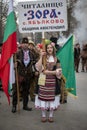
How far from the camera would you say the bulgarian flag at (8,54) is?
8.65m

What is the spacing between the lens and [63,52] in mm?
9859

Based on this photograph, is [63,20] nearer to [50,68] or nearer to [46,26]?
[46,26]

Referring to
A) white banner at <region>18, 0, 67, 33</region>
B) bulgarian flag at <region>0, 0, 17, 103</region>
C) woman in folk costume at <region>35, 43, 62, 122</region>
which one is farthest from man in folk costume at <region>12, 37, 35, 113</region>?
woman in folk costume at <region>35, 43, 62, 122</region>

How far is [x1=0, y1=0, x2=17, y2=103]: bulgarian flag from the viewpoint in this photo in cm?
865

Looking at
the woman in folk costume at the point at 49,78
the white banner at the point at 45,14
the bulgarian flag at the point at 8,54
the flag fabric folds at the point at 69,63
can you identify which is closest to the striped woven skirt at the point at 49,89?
the woman in folk costume at the point at 49,78

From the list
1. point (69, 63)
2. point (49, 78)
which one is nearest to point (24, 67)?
point (69, 63)

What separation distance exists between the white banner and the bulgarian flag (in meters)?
0.53

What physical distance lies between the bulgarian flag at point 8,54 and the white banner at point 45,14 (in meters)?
0.53

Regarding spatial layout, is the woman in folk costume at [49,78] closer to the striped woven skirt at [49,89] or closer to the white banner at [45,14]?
the striped woven skirt at [49,89]

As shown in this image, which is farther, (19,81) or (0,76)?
(19,81)

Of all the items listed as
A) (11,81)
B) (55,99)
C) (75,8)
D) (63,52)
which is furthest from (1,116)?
(75,8)

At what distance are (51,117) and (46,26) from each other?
1.85 m

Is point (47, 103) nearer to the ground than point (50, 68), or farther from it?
nearer to the ground

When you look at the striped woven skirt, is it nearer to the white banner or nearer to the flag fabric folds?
the white banner
